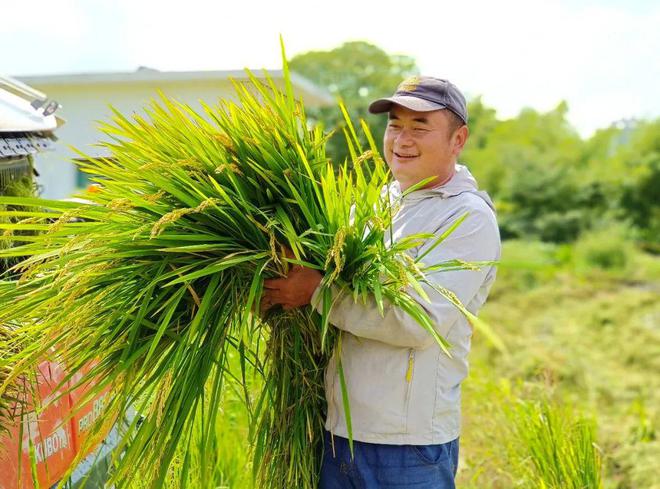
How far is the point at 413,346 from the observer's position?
7.30 ft

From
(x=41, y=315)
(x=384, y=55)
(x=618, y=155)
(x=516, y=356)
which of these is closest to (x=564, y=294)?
(x=516, y=356)

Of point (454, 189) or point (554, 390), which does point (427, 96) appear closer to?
point (454, 189)

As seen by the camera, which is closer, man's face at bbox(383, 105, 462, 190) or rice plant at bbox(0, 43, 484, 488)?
rice plant at bbox(0, 43, 484, 488)

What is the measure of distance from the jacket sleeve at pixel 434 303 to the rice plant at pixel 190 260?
0.11 ft

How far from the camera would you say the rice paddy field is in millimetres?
3582

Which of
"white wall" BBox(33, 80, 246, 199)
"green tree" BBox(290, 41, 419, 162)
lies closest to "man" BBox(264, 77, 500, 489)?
"white wall" BBox(33, 80, 246, 199)

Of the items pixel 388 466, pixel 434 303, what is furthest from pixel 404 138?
pixel 388 466

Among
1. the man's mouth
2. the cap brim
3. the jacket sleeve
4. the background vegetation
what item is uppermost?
the cap brim

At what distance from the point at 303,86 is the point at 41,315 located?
41.2ft

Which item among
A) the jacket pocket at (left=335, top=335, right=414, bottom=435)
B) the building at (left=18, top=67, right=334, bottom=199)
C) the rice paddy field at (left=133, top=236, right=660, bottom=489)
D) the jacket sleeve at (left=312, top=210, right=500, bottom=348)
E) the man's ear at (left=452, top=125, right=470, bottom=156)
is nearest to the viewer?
the jacket sleeve at (left=312, top=210, right=500, bottom=348)

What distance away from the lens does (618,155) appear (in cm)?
2664

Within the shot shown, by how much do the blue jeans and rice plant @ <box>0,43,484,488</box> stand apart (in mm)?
145

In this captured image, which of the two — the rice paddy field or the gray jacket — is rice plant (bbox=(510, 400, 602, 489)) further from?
the gray jacket

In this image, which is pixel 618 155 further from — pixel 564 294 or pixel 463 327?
pixel 463 327
